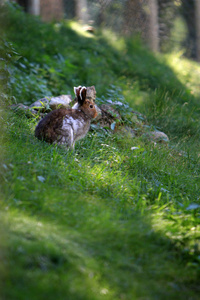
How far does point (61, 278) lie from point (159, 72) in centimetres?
919

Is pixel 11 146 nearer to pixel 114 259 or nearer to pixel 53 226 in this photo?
pixel 53 226

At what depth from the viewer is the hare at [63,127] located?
488 cm

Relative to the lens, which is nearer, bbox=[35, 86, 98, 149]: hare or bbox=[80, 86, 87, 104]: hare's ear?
bbox=[35, 86, 98, 149]: hare

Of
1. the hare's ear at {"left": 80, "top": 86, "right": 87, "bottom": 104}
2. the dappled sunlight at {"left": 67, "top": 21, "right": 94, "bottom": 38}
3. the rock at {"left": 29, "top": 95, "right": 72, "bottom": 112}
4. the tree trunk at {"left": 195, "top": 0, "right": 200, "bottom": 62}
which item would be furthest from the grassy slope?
the tree trunk at {"left": 195, "top": 0, "right": 200, "bottom": 62}

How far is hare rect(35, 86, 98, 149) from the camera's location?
4.88 meters

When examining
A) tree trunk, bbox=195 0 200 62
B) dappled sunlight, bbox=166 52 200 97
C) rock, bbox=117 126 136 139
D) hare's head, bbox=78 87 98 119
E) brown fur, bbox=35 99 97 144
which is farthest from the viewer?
tree trunk, bbox=195 0 200 62

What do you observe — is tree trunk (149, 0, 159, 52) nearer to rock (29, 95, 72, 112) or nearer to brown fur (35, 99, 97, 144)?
rock (29, 95, 72, 112)

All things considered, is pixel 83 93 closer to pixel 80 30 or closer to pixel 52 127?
pixel 52 127

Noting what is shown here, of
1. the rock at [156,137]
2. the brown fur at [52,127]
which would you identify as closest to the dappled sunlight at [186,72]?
the rock at [156,137]

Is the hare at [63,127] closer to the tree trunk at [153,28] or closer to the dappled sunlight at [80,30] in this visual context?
the dappled sunlight at [80,30]

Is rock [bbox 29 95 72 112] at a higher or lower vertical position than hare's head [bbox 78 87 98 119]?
lower

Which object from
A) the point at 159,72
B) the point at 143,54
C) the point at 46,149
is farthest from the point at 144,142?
the point at 143,54

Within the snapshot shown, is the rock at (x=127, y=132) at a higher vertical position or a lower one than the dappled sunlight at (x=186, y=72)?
higher

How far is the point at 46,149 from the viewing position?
15.0 ft
